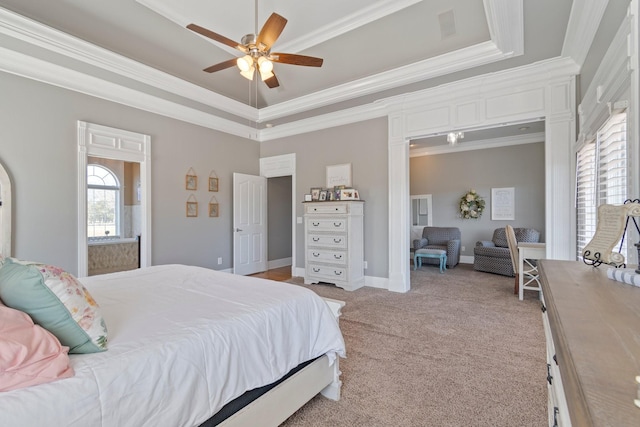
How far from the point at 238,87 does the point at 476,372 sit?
486 centimetres

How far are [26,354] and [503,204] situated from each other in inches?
302

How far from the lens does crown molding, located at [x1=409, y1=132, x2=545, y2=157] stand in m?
6.36

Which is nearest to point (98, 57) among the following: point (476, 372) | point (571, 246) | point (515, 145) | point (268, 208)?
point (268, 208)

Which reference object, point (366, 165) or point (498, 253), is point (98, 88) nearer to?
point (366, 165)

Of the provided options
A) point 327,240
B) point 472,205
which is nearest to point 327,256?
point 327,240

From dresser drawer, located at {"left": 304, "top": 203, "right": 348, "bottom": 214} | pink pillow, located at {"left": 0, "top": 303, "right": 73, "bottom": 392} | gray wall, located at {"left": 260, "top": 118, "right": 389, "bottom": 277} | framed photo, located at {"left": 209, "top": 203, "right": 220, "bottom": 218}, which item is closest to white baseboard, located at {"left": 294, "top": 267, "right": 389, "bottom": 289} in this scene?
gray wall, located at {"left": 260, "top": 118, "right": 389, "bottom": 277}

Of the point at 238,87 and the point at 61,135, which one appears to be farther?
the point at 238,87

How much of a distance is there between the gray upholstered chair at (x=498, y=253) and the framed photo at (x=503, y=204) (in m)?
0.71

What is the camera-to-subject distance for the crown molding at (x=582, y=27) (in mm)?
2277

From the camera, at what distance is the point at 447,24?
3252mm

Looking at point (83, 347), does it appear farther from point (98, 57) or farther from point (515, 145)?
point (515, 145)

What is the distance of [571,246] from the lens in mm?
3373

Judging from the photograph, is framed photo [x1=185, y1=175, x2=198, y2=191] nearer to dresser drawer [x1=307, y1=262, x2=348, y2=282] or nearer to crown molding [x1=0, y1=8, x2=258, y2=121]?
crown molding [x1=0, y1=8, x2=258, y2=121]

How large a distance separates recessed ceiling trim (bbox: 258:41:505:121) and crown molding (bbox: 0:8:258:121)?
1.17 metres
